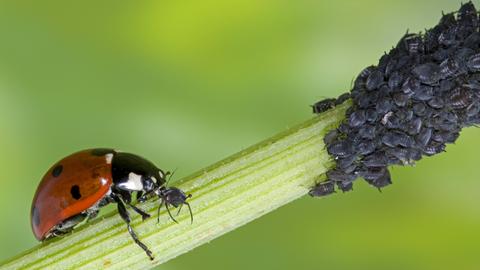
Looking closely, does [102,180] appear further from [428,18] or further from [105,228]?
[428,18]

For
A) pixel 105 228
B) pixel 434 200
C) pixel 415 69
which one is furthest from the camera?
pixel 434 200

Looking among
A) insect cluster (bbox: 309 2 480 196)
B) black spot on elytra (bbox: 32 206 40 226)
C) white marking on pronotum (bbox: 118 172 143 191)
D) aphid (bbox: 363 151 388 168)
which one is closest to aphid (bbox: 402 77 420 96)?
insect cluster (bbox: 309 2 480 196)

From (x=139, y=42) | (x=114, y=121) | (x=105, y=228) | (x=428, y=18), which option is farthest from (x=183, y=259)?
(x=428, y=18)

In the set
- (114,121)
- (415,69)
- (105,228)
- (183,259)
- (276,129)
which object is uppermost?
(415,69)

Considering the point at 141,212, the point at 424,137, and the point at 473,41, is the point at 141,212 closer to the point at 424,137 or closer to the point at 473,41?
the point at 424,137

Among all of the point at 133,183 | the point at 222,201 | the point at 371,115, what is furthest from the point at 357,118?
the point at 133,183

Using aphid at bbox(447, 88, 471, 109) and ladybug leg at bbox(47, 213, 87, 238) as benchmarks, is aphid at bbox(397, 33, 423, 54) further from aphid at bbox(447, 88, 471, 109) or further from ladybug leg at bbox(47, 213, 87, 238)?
ladybug leg at bbox(47, 213, 87, 238)
